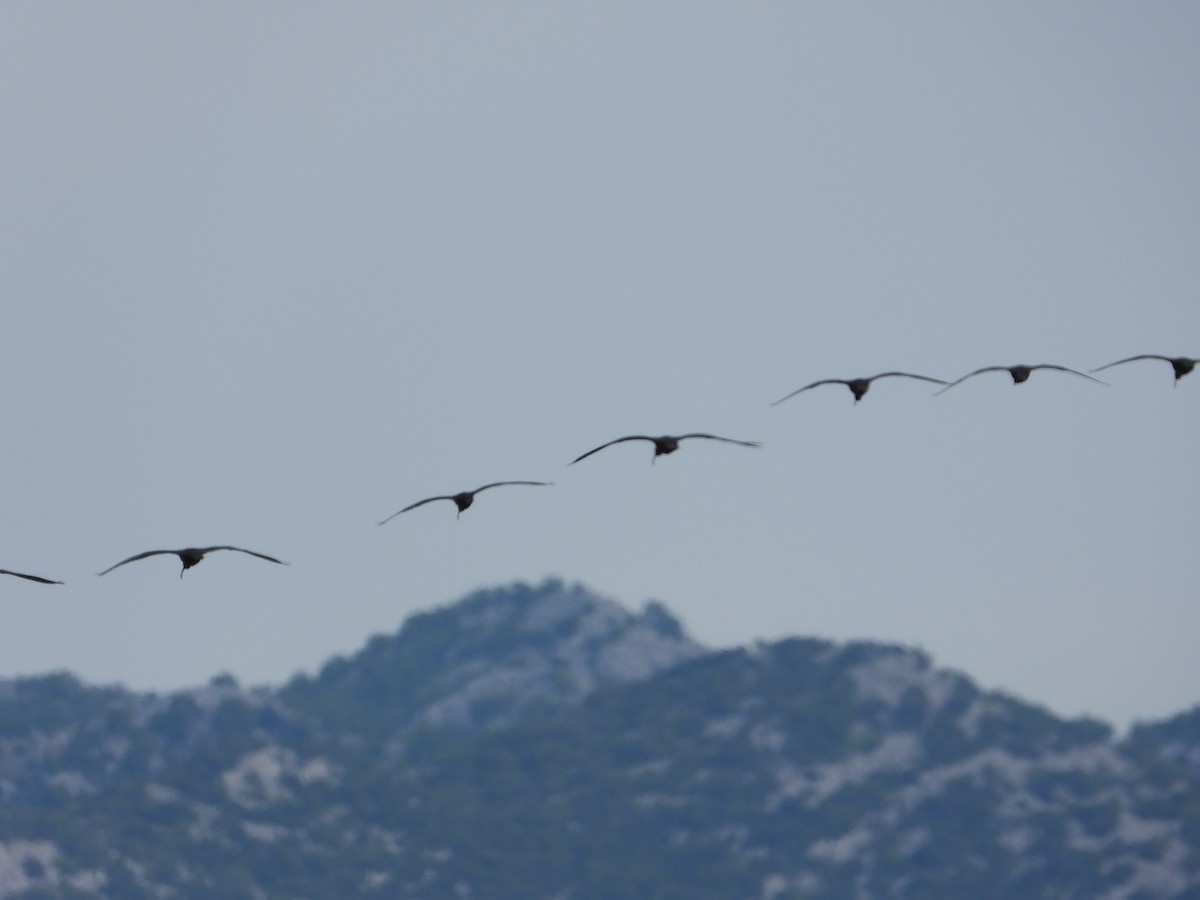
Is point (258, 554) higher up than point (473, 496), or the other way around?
point (473, 496)

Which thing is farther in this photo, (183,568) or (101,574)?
(183,568)

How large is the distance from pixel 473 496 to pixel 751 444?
33.5 feet

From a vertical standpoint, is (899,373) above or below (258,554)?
above

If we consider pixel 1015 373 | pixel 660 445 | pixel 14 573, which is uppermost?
pixel 1015 373

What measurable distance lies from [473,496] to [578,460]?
20.0 feet

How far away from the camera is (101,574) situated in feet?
147

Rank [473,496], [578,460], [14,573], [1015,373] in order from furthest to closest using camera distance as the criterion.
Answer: [1015,373]
[473,496]
[578,460]
[14,573]

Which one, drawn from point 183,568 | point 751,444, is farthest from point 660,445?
point 183,568

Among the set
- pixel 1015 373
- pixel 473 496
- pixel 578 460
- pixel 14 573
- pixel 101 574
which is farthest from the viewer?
pixel 1015 373

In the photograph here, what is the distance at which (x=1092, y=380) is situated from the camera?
2147 inches

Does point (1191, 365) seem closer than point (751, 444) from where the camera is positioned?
No

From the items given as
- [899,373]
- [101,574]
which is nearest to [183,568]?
[101,574]

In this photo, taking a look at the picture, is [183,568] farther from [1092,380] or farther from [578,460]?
[1092,380]

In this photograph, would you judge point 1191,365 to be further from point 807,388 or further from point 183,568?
point 183,568
